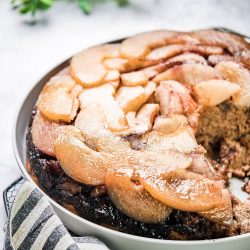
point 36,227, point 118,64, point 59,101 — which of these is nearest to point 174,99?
point 118,64

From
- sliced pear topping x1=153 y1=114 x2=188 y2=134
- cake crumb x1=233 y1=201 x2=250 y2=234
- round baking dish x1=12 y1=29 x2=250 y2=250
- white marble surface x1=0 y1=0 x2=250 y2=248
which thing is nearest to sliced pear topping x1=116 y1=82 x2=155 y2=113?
sliced pear topping x1=153 y1=114 x2=188 y2=134

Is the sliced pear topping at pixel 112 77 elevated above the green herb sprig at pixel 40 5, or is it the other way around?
the sliced pear topping at pixel 112 77

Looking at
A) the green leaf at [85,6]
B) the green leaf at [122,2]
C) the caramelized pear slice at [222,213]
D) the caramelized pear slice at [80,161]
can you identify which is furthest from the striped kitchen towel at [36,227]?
the green leaf at [122,2]

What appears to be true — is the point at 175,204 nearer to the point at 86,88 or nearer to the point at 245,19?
the point at 86,88

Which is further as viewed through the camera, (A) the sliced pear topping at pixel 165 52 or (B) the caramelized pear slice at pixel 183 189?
(A) the sliced pear topping at pixel 165 52

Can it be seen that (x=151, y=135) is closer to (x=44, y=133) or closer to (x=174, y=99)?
(x=174, y=99)

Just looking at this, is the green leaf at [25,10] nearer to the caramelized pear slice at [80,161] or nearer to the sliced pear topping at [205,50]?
the sliced pear topping at [205,50]

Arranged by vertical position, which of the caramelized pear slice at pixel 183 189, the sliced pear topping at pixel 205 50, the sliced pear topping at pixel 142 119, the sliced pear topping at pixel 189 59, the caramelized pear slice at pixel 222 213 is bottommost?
the caramelized pear slice at pixel 222 213
